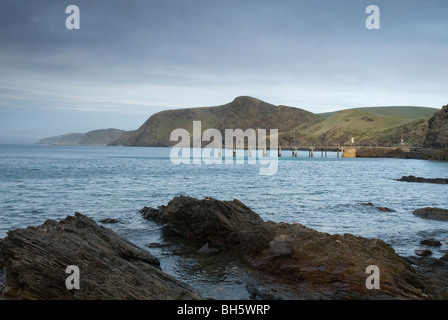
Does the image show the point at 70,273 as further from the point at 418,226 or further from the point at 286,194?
the point at 286,194

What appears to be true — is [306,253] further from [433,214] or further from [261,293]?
[433,214]

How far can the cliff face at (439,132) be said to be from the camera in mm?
136425

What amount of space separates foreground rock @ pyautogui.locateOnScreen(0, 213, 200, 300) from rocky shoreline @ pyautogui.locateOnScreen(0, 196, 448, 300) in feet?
0.09

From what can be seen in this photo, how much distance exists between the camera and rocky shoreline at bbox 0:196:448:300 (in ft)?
33.4

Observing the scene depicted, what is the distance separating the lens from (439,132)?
140875 mm

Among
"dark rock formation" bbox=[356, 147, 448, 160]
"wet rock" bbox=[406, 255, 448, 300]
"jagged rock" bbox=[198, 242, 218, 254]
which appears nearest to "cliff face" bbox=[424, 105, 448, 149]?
"dark rock formation" bbox=[356, 147, 448, 160]

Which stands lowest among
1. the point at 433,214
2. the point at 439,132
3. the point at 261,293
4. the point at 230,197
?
the point at 230,197

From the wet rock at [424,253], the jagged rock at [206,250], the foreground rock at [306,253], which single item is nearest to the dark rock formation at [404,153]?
the wet rock at [424,253]

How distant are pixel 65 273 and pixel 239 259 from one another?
8.31m

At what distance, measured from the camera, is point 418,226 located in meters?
24.8

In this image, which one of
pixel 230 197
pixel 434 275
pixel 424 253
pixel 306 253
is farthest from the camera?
pixel 230 197

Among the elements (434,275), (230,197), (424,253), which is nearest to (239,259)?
(434,275)

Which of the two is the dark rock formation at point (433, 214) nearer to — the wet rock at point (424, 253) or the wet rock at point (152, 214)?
the wet rock at point (424, 253)
